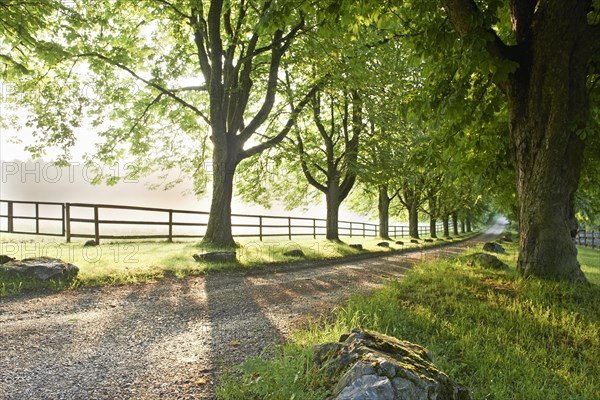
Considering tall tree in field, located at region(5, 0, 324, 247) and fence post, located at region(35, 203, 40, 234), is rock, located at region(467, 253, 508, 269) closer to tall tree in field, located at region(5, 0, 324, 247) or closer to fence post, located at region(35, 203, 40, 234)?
tall tree in field, located at region(5, 0, 324, 247)

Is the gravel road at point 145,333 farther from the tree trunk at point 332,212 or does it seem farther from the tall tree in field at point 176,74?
the tree trunk at point 332,212

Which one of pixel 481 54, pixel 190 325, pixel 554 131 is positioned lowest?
Answer: pixel 190 325

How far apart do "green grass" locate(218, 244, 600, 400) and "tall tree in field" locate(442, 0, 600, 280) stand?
80 centimetres

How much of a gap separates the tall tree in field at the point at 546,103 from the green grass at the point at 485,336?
796mm

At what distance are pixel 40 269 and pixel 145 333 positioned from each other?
416 centimetres

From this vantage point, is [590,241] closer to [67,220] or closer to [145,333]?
[67,220]

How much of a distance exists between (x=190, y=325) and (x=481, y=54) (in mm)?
5684

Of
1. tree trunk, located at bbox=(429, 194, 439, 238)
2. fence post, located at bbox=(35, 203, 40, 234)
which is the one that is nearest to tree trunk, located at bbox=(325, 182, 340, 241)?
fence post, located at bbox=(35, 203, 40, 234)

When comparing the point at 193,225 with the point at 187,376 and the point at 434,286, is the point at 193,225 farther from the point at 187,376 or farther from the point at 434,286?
the point at 187,376

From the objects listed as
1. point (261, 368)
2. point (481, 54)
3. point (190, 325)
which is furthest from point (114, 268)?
point (481, 54)

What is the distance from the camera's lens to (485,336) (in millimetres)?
4383

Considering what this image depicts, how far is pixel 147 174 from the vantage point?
58.6ft

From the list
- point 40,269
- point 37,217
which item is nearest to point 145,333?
point 40,269

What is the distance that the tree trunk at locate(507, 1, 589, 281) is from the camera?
19.9 ft
